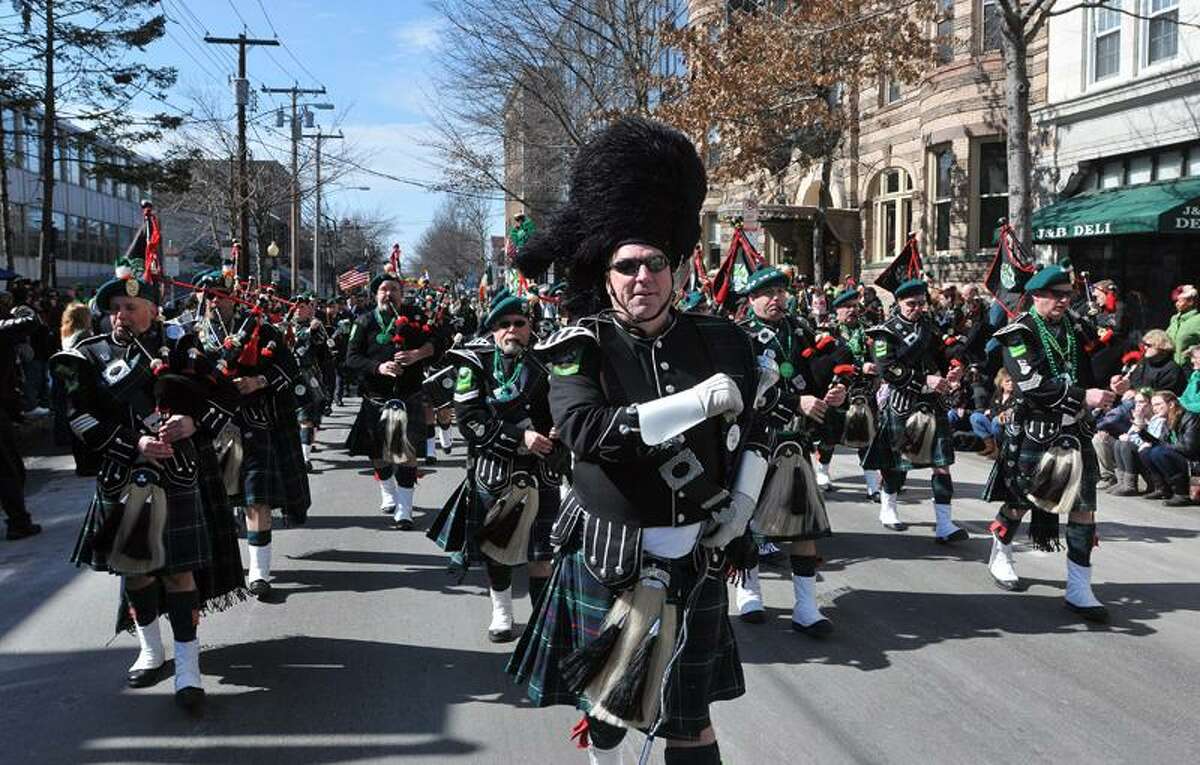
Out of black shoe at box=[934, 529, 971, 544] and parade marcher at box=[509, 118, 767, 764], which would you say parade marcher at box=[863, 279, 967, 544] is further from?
parade marcher at box=[509, 118, 767, 764]

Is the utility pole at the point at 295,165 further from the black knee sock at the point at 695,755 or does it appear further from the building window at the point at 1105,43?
the black knee sock at the point at 695,755

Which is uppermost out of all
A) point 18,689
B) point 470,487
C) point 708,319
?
point 708,319

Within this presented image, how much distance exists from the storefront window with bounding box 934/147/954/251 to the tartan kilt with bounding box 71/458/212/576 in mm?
18021

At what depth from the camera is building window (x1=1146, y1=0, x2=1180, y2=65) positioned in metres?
15.0

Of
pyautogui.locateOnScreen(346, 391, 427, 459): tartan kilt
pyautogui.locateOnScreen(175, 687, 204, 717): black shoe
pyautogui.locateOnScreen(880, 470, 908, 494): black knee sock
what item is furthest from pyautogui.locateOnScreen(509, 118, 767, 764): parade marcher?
pyautogui.locateOnScreen(346, 391, 427, 459): tartan kilt

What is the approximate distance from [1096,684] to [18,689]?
529 centimetres

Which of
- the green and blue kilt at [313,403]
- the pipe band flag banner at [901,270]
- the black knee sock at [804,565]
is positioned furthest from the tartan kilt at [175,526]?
the green and blue kilt at [313,403]

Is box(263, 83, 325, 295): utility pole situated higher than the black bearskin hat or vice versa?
box(263, 83, 325, 295): utility pole

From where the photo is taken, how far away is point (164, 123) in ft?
74.7

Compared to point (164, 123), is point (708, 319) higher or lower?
lower

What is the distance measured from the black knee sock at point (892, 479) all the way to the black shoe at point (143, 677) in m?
5.73

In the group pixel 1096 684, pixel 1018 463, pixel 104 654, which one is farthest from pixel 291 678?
pixel 1018 463

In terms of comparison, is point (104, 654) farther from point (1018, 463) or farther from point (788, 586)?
point (1018, 463)

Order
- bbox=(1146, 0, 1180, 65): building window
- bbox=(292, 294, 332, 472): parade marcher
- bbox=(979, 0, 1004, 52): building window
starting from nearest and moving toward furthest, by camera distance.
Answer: bbox=(292, 294, 332, 472): parade marcher < bbox=(1146, 0, 1180, 65): building window < bbox=(979, 0, 1004, 52): building window
